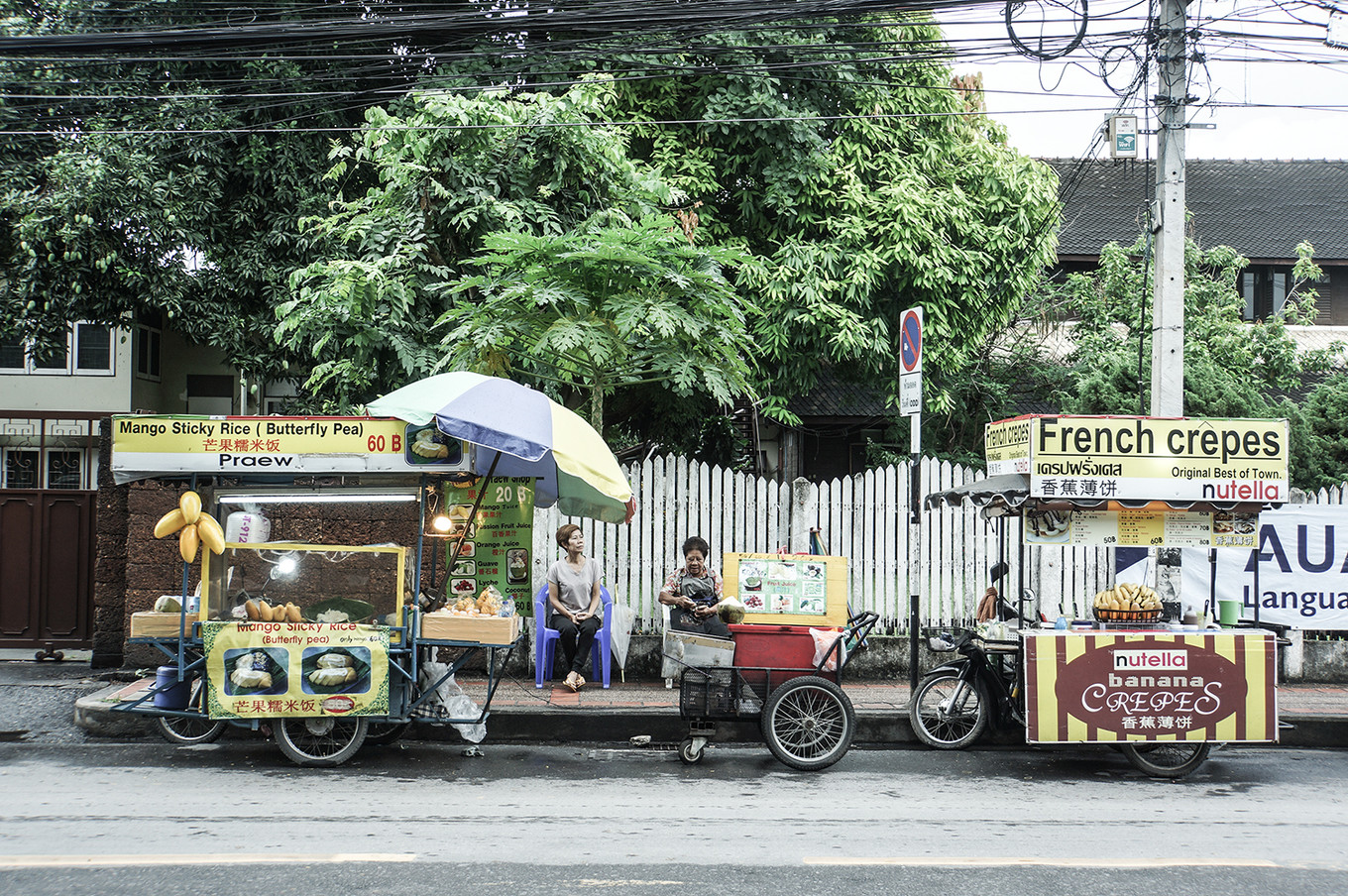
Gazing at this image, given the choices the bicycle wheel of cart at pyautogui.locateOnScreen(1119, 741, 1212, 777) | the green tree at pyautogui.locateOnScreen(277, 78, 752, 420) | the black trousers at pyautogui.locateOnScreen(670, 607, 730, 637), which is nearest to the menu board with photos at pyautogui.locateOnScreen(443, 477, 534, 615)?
the green tree at pyautogui.locateOnScreen(277, 78, 752, 420)

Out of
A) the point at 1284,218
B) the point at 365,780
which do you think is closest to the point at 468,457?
the point at 365,780

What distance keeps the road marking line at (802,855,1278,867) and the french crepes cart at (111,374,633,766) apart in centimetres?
309

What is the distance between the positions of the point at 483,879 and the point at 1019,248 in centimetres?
1084

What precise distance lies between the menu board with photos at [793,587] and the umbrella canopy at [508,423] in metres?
1.51

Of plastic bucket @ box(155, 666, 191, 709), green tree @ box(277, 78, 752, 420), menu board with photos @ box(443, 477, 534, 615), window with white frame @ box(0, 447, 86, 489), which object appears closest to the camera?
plastic bucket @ box(155, 666, 191, 709)

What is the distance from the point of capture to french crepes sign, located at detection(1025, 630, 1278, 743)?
7207mm

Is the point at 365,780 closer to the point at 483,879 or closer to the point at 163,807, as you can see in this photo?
the point at 163,807

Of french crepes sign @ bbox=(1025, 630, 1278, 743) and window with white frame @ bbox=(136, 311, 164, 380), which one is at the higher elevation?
window with white frame @ bbox=(136, 311, 164, 380)

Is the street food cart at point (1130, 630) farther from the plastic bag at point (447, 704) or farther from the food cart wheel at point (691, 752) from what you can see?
the plastic bag at point (447, 704)

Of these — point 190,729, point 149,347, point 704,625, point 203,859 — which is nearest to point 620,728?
point 704,625

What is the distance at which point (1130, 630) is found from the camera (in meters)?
7.43

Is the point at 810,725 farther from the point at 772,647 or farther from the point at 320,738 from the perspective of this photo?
the point at 320,738

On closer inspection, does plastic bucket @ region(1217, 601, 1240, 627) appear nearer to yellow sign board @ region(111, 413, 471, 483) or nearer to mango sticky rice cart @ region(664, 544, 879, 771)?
mango sticky rice cart @ region(664, 544, 879, 771)

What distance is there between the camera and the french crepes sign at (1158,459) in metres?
7.48
